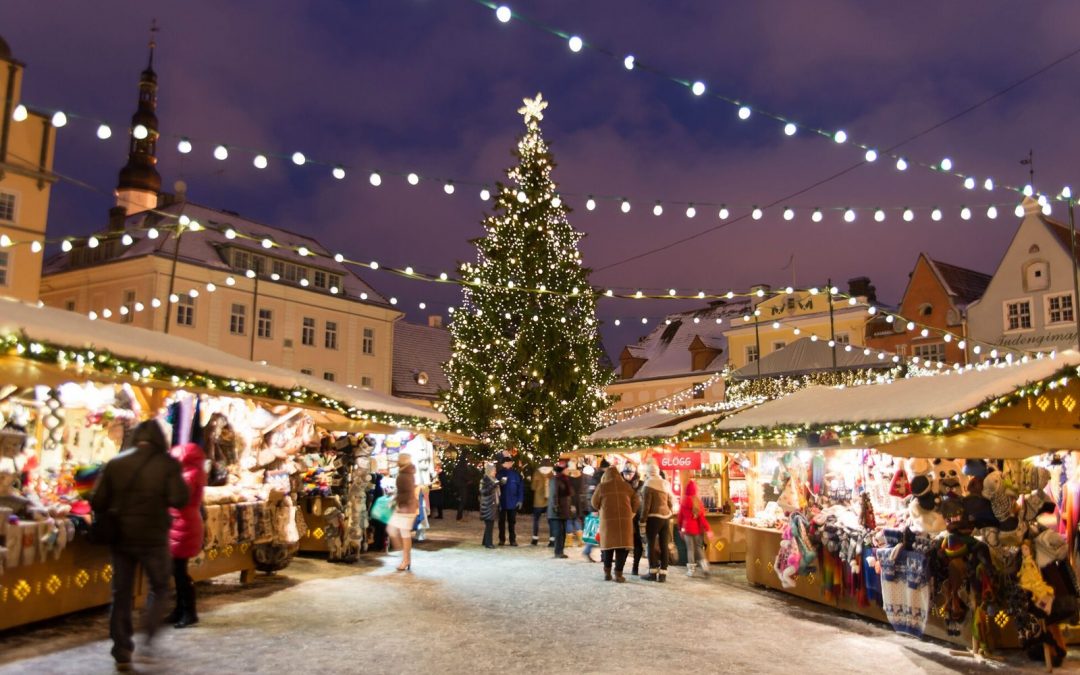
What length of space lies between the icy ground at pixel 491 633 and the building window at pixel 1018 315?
89.8ft

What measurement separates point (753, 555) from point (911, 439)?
3859 mm

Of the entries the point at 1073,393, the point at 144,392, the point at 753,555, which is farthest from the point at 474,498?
the point at 1073,393

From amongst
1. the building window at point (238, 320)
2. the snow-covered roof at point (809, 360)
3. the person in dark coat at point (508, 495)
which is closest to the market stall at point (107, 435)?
the person in dark coat at point (508, 495)

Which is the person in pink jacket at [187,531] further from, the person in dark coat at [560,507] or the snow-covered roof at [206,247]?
the snow-covered roof at [206,247]

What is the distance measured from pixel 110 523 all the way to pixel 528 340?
19913 millimetres

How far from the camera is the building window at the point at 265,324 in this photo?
38.0m

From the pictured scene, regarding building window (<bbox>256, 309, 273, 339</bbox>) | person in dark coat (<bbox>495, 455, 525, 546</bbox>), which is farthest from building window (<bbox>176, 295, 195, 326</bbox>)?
person in dark coat (<bbox>495, 455, 525, 546</bbox>)

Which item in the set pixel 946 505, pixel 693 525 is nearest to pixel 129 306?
pixel 693 525

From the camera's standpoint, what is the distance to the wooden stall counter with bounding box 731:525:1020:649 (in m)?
A: 7.96

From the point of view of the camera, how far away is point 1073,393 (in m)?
9.05

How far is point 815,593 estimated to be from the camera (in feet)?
35.1

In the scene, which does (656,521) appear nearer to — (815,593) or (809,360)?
(815,593)

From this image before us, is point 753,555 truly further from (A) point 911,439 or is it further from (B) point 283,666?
(B) point 283,666

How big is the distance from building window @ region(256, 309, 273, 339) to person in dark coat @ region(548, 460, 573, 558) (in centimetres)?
2492
